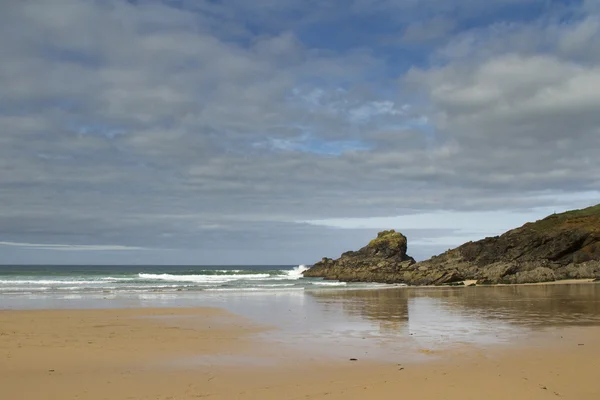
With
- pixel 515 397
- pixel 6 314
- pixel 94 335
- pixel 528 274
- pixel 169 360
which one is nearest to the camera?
pixel 515 397

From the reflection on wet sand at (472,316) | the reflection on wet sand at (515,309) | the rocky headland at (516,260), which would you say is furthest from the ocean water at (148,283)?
the reflection on wet sand at (472,316)

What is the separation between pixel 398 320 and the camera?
18.5 metres

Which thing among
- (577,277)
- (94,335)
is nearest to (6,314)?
(94,335)

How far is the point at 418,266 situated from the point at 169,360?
158 ft

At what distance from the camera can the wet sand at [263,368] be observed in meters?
8.42

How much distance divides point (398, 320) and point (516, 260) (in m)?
40.2

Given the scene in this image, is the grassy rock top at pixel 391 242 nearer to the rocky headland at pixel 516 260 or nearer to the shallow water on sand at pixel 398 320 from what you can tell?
the rocky headland at pixel 516 260

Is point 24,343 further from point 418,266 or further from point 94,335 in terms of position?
point 418,266

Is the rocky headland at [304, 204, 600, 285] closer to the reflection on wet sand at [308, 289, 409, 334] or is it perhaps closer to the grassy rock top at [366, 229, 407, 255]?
the grassy rock top at [366, 229, 407, 255]

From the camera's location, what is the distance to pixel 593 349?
12000 millimetres

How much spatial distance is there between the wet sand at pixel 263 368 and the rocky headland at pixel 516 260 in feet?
102

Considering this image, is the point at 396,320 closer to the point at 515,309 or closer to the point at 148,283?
the point at 515,309

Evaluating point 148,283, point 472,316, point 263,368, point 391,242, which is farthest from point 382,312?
point 391,242

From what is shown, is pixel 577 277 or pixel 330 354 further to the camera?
pixel 577 277
